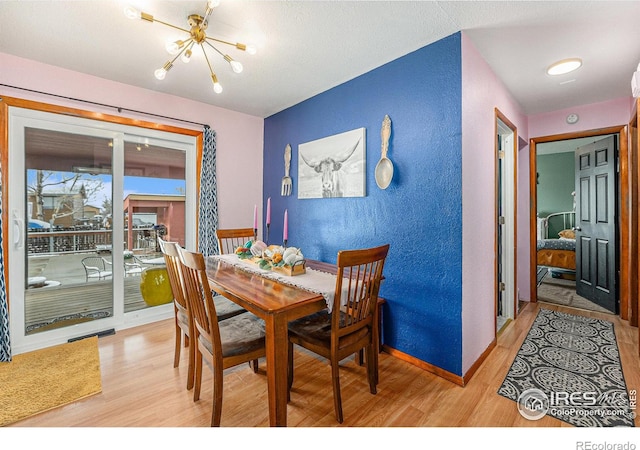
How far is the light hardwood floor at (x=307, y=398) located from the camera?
5.38 feet

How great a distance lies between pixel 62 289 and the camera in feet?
8.97

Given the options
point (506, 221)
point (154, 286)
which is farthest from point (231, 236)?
→ point (506, 221)

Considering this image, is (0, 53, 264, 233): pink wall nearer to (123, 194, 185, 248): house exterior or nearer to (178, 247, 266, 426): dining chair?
(123, 194, 185, 248): house exterior

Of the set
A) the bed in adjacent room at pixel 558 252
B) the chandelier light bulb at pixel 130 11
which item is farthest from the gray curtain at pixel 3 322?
the bed in adjacent room at pixel 558 252

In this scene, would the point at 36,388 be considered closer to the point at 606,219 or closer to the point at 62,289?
the point at 62,289

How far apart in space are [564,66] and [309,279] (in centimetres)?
266

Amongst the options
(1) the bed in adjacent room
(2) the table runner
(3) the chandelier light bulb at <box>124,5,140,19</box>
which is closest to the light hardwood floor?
(2) the table runner

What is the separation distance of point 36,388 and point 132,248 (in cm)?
140

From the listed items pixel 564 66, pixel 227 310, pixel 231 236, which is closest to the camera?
pixel 227 310

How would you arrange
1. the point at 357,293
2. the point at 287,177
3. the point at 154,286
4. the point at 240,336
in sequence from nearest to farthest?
1. the point at 240,336
2. the point at 357,293
3. the point at 154,286
4. the point at 287,177

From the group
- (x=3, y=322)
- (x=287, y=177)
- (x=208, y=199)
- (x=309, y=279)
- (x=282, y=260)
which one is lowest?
(x=3, y=322)

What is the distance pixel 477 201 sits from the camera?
219cm

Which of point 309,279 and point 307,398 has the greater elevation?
point 309,279

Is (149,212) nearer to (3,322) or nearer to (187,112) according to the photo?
(187,112)
